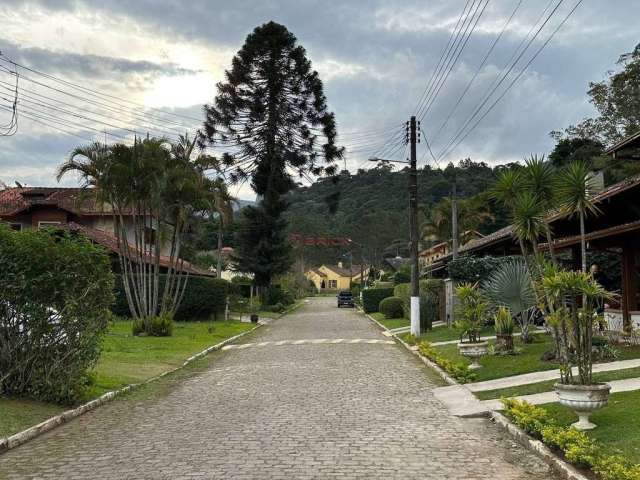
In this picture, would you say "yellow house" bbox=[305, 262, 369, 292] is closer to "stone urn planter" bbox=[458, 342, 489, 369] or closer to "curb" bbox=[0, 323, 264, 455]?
"curb" bbox=[0, 323, 264, 455]

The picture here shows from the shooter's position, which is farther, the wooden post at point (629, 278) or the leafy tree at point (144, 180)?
the leafy tree at point (144, 180)

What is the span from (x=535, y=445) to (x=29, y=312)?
6915mm

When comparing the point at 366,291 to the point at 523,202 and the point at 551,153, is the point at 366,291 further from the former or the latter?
the point at 523,202

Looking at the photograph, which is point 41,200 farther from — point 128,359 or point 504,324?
point 504,324

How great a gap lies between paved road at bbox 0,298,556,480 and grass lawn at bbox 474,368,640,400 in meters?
0.95

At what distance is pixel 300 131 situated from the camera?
3734 centimetres

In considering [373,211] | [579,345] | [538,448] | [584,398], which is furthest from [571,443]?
[373,211]

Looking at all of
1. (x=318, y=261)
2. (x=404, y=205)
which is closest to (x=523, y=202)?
(x=404, y=205)

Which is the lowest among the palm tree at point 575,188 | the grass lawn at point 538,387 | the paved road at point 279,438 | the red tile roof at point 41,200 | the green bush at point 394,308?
the paved road at point 279,438

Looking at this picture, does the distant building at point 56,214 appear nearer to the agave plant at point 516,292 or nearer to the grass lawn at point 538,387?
the agave plant at point 516,292

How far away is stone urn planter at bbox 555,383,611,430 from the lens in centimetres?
741

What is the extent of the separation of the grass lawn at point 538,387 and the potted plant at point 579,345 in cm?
186

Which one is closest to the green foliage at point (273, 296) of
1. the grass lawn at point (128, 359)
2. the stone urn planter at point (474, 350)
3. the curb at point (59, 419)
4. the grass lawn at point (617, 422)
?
the grass lawn at point (128, 359)

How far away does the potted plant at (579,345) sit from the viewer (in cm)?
745
